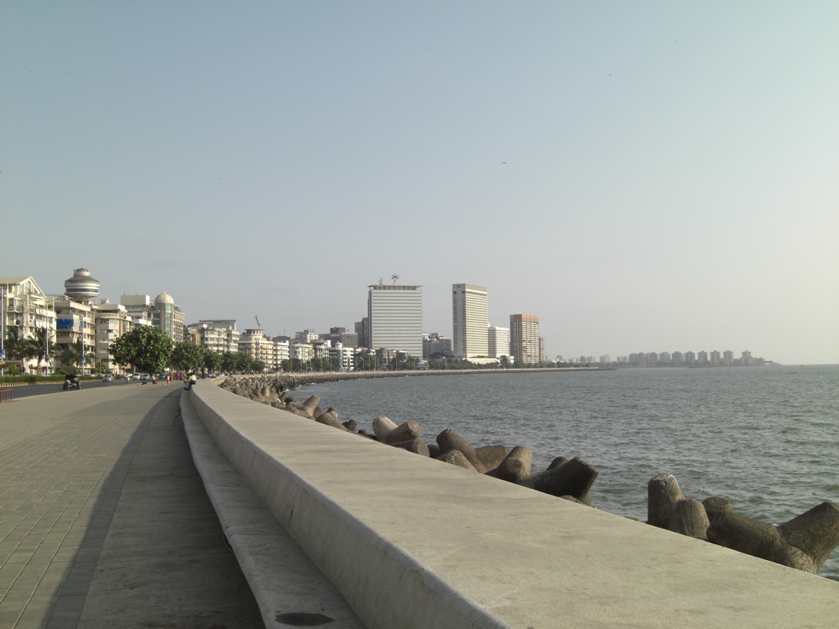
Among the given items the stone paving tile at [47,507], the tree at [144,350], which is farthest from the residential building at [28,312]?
the stone paving tile at [47,507]

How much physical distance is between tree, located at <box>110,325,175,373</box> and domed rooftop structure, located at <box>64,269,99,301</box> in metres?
74.6

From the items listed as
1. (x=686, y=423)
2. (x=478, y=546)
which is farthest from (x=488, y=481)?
(x=686, y=423)

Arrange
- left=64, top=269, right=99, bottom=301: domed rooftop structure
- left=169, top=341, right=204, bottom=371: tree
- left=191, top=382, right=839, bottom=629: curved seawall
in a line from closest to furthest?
left=191, top=382, right=839, bottom=629: curved seawall → left=169, top=341, right=204, bottom=371: tree → left=64, top=269, right=99, bottom=301: domed rooftop structure

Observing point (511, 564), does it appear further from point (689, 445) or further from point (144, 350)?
point (144, 350)

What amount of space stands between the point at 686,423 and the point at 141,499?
3006 cm

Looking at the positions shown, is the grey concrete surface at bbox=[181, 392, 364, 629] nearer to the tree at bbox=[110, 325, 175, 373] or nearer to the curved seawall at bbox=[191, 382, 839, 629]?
the curved seawall at bbox=[191, 382, 839, 629]

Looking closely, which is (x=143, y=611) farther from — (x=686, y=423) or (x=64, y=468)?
(x=686, y=423)

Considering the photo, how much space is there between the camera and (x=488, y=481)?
629 cm

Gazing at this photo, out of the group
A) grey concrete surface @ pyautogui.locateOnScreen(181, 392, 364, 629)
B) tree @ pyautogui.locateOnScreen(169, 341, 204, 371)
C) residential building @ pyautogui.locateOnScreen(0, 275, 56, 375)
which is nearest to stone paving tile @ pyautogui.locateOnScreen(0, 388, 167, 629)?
grey concrete surface @ pyautogui.locateOnScreen(181, 392, 364, 629)

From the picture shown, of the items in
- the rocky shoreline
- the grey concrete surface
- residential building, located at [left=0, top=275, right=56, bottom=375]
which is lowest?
the rocky shoreline

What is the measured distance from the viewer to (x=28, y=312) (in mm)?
116000

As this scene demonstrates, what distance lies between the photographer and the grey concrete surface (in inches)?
151

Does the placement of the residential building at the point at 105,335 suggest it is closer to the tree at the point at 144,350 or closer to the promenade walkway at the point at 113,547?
the tree at the point at 144,350

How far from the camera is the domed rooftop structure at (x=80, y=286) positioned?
14476cm
